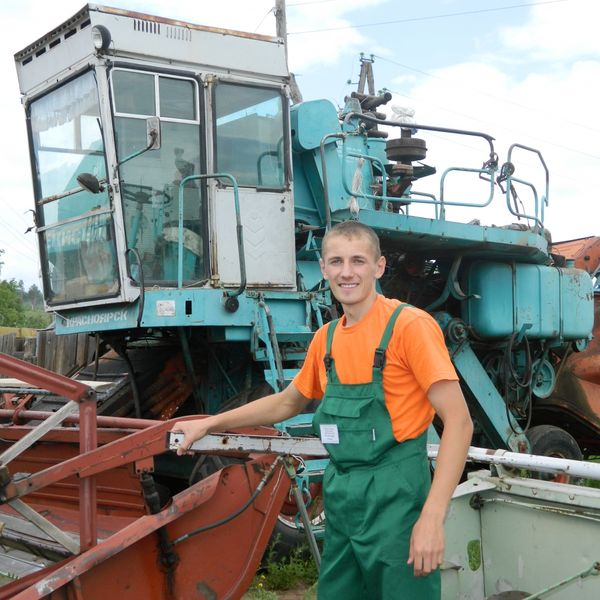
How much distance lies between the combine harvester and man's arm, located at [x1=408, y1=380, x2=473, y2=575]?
1017mm

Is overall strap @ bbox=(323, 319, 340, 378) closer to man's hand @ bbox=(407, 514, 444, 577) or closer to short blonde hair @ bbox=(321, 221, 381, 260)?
short blonde hair @ bbox=(321, 221, 381, 260)

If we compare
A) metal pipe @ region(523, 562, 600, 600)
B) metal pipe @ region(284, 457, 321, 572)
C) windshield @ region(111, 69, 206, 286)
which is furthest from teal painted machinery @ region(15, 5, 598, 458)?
metal pipe @ region(523, 562, 600, 600)

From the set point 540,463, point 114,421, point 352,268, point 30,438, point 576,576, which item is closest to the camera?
point 352,268

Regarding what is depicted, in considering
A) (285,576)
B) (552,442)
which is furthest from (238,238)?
(552,442)

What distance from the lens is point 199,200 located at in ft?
19.0

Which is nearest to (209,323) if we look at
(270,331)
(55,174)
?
(270,331)

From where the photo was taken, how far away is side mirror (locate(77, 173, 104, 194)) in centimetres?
546

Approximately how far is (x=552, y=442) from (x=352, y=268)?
18.7ft

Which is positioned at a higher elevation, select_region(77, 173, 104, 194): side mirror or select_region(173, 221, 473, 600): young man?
select_region(77, 173, 104, 194): side mirror

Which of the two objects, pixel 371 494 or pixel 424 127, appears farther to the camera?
pixel 424 127

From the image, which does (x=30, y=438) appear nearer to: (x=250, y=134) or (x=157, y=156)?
(x=157, y=156)

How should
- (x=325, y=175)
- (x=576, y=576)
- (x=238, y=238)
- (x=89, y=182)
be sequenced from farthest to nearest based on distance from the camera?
(x=325, y=175), (x=238, y=238), (x=89, y=182), (x=576, y=576)

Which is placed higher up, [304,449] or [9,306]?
[304,449]

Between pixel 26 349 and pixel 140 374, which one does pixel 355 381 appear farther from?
pixel 26 349
